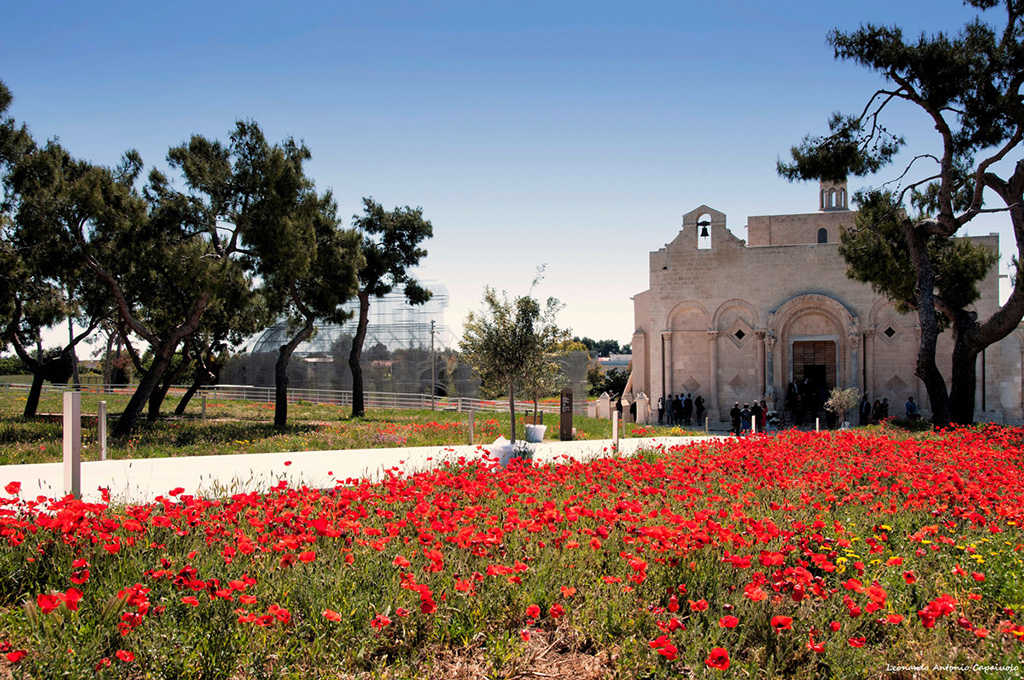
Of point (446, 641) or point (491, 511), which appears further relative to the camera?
point (491, 511)

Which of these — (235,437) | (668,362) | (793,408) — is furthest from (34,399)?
(793,408)

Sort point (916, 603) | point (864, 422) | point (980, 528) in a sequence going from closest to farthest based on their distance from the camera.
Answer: point (916, 603) < point (980, 528) < point (864, 422)

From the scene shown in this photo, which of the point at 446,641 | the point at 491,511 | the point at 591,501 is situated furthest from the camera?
the point at 591,501

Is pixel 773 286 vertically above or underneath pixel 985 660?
above

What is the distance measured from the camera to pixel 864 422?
2712cm

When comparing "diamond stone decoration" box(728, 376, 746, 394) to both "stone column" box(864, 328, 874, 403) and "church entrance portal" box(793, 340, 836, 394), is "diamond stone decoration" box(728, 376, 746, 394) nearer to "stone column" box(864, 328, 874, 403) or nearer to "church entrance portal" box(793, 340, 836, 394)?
"church entrance portal" box(793, 340, 836, 394)

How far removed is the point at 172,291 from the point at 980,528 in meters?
18.9

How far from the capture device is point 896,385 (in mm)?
27438

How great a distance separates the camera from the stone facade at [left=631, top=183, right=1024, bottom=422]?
89.2 feet

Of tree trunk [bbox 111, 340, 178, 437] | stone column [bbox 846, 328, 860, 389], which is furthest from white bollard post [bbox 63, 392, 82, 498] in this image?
stone column [bbox 846, 328, 860, 389]

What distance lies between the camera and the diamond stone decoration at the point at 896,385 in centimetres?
2734

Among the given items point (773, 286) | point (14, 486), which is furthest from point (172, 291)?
point (773, 286)

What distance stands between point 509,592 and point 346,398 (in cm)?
3340

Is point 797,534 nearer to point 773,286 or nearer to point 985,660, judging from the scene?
point 985,660
